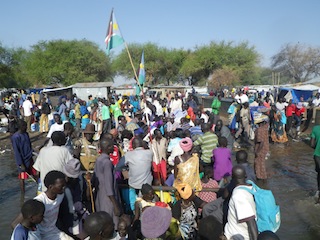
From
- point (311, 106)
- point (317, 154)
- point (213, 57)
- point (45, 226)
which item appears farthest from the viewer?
point (213, 57)

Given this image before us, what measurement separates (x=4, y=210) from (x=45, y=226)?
3.82 meters

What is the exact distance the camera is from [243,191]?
321 cm

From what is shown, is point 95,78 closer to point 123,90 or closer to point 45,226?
point 123,90

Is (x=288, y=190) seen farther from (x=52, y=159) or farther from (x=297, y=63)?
(x=297, y=63)

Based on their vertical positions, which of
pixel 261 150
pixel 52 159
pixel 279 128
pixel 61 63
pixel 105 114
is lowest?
pixel 279 128

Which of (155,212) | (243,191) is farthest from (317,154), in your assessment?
(155,212)

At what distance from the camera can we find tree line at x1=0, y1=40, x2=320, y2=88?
142ft

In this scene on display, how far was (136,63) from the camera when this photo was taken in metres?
49.7

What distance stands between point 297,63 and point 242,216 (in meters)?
58.4

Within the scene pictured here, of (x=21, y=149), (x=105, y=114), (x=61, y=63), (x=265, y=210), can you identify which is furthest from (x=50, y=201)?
(x=61, y=63)

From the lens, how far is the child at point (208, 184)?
4797 mm

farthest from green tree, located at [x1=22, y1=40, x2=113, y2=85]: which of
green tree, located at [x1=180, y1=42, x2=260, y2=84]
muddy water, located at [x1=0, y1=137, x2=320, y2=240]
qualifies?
muddy water, located at [x1=0, y1=137, x2=320, y2=240]

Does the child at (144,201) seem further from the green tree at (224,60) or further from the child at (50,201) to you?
the green tree at (224,60)

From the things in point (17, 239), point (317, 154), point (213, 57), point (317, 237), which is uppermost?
point (213, 57)
